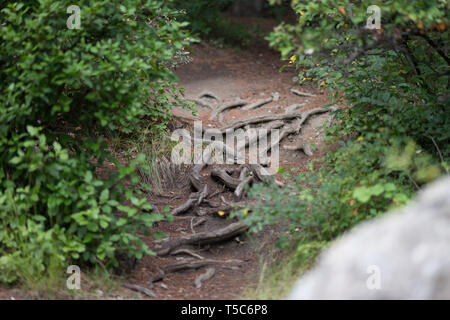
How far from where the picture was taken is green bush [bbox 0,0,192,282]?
13.7 ft

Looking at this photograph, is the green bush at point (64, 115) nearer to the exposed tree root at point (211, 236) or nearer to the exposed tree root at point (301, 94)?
the exposed tree root at point (211, 236)

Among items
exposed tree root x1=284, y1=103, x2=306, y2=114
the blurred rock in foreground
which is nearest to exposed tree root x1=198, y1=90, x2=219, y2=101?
exposed tree root x1=284, y1=103, x2=306, y2=114

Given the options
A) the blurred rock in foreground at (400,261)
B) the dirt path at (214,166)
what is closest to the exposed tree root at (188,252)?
the dirt path at (214,166)

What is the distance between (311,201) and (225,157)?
131 inches

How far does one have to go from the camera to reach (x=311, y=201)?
4730 millimetres

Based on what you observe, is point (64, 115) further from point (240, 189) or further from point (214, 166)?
point (214, 166)

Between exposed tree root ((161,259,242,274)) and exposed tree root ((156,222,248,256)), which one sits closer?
exposed tree root ((161,259,242,274))

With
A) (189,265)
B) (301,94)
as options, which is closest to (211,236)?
(189,265)

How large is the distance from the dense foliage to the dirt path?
2.50ft

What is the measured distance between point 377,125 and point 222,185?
282 centimetres

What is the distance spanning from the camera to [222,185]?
719 cm

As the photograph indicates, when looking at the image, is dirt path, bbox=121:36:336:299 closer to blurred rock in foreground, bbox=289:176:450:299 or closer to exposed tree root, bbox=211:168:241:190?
exposed tree root, bbox=211:168:241:190

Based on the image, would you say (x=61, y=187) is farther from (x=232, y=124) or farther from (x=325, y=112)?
(x=325, y=112)

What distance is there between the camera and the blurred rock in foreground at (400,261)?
264 cm
